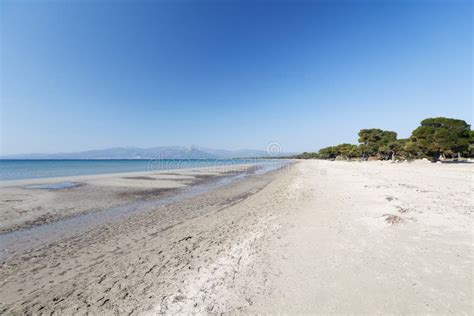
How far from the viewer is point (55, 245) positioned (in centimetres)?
662

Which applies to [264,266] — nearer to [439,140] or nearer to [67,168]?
[439,140]

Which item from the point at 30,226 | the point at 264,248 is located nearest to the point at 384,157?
the point at 264,248

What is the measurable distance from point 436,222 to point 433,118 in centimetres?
4651

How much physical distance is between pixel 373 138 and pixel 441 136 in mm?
34571

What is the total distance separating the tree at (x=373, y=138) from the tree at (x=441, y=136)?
947 inches

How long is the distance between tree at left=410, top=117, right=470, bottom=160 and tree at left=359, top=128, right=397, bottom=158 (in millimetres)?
24045

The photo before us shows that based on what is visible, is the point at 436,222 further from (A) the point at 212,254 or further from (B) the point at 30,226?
(B) the point at 30,226

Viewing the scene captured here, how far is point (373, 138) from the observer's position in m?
65.7

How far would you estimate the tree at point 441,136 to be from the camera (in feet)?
107

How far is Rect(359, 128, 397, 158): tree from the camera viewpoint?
6392 cm

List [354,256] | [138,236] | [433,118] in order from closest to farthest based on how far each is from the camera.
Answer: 1. [354,256]
2. [138,236]
3. [433,118]

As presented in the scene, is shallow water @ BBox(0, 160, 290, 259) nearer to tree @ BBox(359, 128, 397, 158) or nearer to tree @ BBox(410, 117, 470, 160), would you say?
tree @ BBox(410, 117, 470, 160)

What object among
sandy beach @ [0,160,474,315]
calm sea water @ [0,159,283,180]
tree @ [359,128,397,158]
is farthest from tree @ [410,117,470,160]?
sandy beach @ [0,160,474,315]

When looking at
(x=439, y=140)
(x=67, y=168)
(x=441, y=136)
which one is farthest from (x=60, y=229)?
(x=67, y=168)
